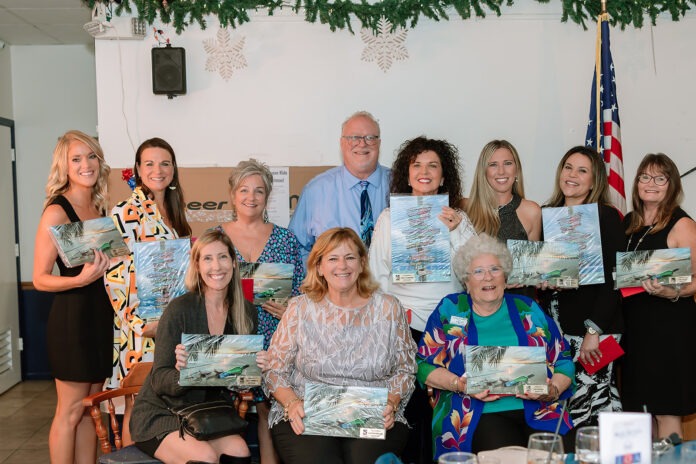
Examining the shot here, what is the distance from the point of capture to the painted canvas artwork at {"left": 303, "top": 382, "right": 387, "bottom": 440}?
2.83 metres

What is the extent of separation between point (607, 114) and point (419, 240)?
6.71ft

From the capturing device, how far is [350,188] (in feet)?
13.9

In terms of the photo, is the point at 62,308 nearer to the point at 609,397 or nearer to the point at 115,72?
the point at 115,72

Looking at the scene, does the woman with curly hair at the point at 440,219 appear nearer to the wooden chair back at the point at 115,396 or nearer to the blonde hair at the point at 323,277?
the blonde hair at the point at 323,277

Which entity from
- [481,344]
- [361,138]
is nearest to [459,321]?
[481,344]

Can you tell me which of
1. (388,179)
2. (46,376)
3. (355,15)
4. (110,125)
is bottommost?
(46,376)

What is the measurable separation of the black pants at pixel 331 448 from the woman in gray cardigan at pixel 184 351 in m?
0.17

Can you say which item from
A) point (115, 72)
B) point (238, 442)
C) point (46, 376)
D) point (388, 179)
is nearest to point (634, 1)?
point (388, 179)

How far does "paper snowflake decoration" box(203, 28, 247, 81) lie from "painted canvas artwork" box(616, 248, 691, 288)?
9.52 ft

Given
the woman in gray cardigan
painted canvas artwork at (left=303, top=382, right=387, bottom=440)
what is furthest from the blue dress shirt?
painted canvas artwork at (left=303, top=382, right=387, bottom=440)

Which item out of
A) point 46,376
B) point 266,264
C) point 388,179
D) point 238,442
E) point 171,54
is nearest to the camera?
point 238,442

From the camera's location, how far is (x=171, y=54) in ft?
16.5

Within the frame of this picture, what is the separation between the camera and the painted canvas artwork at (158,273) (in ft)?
11.2

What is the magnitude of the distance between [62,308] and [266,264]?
3.50 feet
